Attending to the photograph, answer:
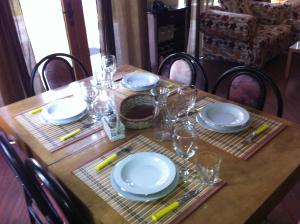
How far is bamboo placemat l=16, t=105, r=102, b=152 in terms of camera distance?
1206 mm

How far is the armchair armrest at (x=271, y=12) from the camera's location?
4.04m

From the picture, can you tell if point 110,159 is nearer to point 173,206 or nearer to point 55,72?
point 173,206

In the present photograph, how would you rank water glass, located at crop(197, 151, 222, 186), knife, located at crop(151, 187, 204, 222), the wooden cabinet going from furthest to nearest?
the wooden cabinet, water glass, located at crop(197, 151, 222, 186), knife, located at crop(151, 187, 204, 222)

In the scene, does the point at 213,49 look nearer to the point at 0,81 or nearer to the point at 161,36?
the point at 161,36

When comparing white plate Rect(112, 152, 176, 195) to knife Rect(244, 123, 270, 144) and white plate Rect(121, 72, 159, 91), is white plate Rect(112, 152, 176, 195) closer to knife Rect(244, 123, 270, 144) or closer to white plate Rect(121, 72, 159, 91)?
knife Rect(244, 123, 270, 144)

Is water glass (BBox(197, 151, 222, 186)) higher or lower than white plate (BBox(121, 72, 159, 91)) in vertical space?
lower

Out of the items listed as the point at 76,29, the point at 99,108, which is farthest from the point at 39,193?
the point at 76,29

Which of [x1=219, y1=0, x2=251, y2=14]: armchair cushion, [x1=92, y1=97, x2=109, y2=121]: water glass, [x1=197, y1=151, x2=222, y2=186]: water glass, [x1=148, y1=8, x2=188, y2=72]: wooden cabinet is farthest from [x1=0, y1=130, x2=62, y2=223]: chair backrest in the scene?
[x1=219, y1=0, x2=251, y2=14]: armchair cushion

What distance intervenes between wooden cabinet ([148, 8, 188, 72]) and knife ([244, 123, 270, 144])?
8.25 feet

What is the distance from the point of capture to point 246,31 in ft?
10.9

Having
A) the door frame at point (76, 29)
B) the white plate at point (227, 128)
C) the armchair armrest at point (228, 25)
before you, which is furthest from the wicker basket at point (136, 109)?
the armchair armrest at point (228, 25)

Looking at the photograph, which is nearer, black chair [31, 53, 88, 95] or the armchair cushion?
black chair [31, 53, 88, 95]

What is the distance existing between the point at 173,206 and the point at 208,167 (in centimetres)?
22

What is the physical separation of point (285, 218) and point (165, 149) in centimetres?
102
